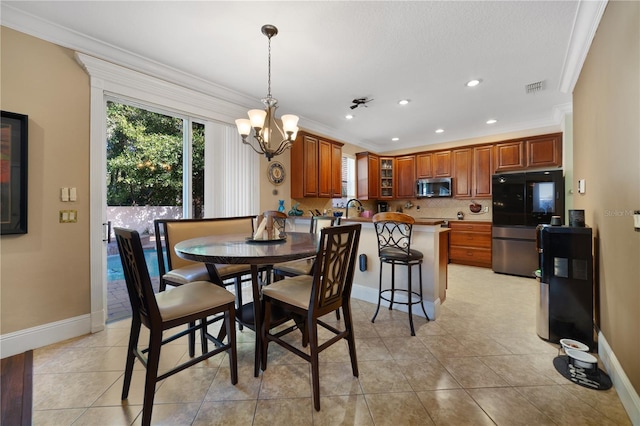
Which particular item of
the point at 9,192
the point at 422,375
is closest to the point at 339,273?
the point at 422,375

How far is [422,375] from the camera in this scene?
68.9 inches

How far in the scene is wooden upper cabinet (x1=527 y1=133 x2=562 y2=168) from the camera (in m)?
4.24

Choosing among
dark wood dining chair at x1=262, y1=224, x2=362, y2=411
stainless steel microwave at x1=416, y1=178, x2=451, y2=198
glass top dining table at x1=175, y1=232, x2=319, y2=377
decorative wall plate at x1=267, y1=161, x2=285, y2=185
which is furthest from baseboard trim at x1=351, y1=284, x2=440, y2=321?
stainless steel microwave at x1=416, y1=178, x2=451, y2=198

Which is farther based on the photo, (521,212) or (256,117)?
(521,212)

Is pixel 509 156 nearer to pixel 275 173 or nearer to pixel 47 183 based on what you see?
pixel 275 173

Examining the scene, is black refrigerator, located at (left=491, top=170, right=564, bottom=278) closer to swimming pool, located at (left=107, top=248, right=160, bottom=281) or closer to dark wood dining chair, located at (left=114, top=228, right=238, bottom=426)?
dark wood dining chair, located at (left=114, top=228, right=238, bottom=426)

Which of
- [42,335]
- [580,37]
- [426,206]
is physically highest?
[580,37]

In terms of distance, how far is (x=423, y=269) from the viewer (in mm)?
2701

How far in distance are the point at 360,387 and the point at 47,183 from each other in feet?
9.52

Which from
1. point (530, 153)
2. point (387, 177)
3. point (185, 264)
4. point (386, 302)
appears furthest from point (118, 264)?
point (530, 153)

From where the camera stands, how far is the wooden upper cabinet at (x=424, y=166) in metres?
5.60

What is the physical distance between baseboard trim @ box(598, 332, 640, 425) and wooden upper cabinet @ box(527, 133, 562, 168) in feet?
11.2

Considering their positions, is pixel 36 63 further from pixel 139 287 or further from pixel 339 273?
pixel 339 273

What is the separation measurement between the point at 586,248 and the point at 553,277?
0.32 metres
